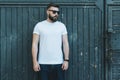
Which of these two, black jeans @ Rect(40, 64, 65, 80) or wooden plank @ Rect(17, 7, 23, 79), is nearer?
black jeans @ Rect(40, 64, 65, 80)

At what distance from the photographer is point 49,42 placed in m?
6.25

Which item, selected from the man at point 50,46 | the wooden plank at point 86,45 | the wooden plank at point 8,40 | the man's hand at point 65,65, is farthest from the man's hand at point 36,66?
the wooden plank at point 86,45

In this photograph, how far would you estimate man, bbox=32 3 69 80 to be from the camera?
247 inches

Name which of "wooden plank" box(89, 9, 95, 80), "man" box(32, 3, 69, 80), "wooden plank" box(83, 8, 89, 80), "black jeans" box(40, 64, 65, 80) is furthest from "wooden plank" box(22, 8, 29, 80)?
"wooden plank" box(89, 9, 95, 80)

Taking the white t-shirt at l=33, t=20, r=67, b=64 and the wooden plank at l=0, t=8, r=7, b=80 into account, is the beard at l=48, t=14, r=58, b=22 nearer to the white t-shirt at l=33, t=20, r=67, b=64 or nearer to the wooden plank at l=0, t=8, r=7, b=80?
the white t-shirt at l=33, t=20, r=67, b=64

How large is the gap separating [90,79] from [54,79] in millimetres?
774

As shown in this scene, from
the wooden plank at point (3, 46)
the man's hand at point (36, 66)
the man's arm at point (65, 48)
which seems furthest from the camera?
the wooden plank at point (3, 46)

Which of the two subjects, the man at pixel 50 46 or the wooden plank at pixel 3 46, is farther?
the wooden plank at pixel 3 46

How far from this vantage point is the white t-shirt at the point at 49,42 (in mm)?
6258

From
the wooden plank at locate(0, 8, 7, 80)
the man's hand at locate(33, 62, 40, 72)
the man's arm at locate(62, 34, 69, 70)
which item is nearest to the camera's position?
the man's hand at locate(33, 62, 40, 72)

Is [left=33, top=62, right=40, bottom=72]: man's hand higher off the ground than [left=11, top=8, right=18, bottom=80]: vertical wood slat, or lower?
lower

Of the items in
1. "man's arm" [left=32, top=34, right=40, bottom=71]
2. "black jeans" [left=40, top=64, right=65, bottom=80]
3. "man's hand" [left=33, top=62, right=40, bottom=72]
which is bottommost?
"black jeans" [left=40, top=64, right=65, bottom=80]

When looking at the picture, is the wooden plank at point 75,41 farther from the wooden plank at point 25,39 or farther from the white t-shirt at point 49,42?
the wooden plank at point 25,39

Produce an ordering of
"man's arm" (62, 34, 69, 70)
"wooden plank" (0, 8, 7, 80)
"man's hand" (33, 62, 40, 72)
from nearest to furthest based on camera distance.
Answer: "man's hand" (33, 62, 40, 72), "man's arm" (62, 34, 69, 70), "wooden plank" (0, 8, 7, 80)
